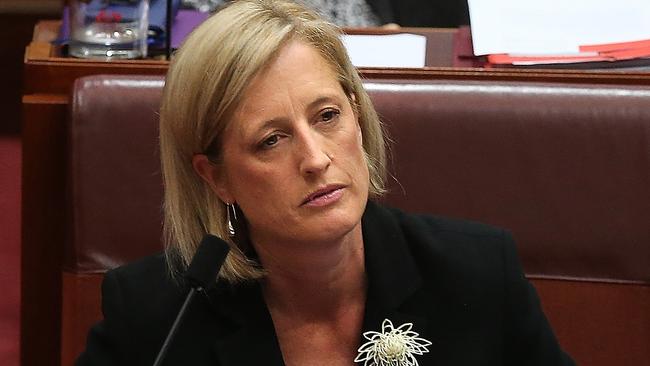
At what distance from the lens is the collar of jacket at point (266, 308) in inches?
51.8

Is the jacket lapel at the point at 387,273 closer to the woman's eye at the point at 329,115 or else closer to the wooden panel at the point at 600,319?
the woman's eye at the point at 329,115

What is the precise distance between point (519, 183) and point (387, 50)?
14.8 inches

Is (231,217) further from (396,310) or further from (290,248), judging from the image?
(396,310)

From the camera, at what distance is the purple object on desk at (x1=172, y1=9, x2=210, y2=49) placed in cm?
190

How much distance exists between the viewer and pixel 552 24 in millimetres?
1873

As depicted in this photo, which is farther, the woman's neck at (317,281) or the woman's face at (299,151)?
the woman's neck at (317,281)

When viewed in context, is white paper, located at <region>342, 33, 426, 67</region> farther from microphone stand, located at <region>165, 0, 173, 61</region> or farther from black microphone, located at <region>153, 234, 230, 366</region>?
black microphone, located at <region>153, 234, 230, 366</region>

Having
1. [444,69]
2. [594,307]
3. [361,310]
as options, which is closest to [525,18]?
[444,69]

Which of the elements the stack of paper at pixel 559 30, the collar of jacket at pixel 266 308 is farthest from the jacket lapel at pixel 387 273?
the stack of paper at pixel 559 30

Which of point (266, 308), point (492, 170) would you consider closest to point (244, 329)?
point (266, 308)

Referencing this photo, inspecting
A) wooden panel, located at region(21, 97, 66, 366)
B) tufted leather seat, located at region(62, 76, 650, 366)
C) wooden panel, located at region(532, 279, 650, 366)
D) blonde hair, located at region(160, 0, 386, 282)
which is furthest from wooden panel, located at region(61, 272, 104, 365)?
wooden panel, located at region(532, 279, 650, 366)

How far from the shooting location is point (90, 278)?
1576mm

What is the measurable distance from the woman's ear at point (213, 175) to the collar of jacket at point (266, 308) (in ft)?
0.36

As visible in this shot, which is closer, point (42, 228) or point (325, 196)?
point (325, 196)
